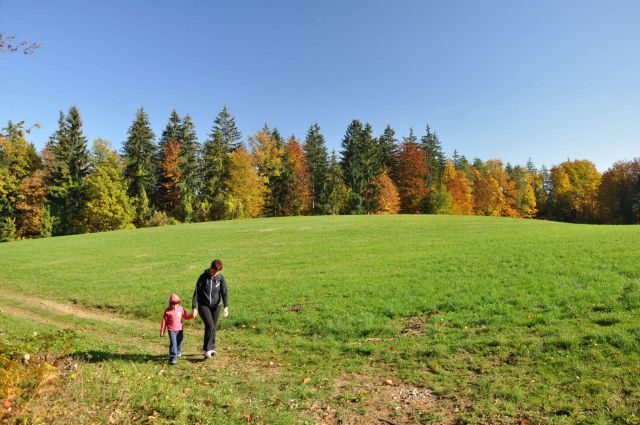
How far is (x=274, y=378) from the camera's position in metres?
8.62

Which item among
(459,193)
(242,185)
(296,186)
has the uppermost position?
(296,186)

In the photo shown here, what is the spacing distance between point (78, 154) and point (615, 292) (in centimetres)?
6816

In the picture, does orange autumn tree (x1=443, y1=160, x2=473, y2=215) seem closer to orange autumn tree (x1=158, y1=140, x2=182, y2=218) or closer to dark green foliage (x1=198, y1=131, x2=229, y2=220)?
dark green foliage (x1=198, y1=131, x2=229, y2=220)

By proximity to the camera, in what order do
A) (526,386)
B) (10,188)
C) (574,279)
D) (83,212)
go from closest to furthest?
(526,386)
(574,279)
(10,188)
(83,212)

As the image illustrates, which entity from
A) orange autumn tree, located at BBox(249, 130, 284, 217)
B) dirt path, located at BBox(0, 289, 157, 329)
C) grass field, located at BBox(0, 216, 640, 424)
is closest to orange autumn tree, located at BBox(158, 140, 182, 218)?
orange autumn tree, located at BBox(249, 130, 284, 217)

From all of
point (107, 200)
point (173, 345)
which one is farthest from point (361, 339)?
point (107, 200)

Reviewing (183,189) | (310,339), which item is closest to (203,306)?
(310,339)

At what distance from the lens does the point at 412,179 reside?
70.9 metres

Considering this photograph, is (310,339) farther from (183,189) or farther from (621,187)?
(621,187)

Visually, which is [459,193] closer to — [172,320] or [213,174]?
[213,174]

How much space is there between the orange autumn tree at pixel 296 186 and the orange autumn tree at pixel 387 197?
1357 cm

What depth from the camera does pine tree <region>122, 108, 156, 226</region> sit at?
5869cm

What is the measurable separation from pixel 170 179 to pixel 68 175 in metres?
14.9

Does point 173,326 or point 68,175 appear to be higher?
point 68,175
